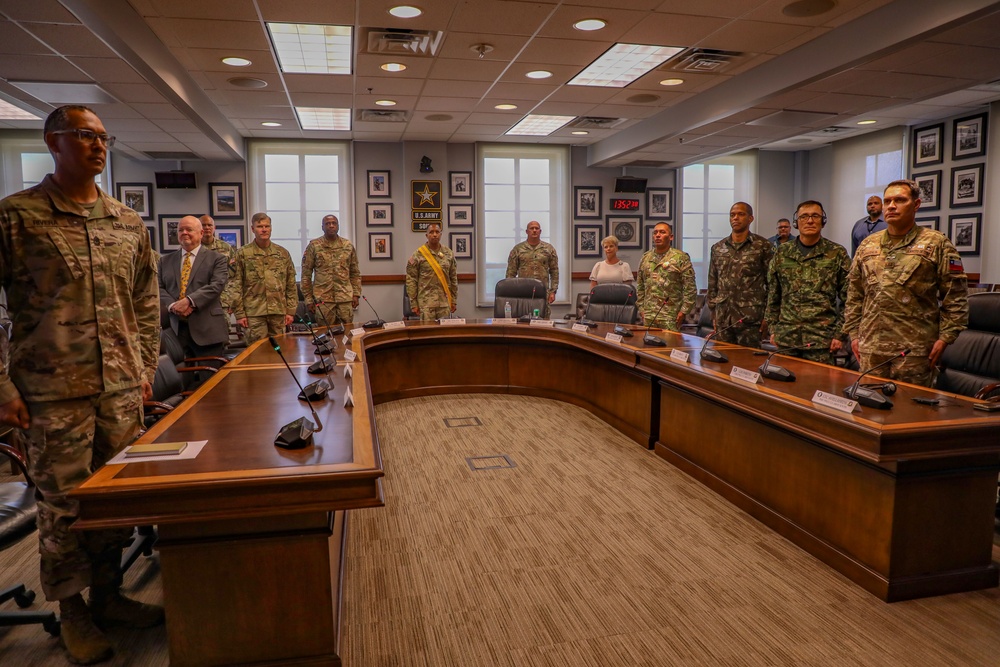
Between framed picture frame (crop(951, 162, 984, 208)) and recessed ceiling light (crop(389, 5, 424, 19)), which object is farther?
framed picture frame (crop(951, 162, 984, 208))

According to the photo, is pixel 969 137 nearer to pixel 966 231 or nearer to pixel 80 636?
pixel 966 231

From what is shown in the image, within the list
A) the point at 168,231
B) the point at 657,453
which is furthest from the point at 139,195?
the point at 657,453

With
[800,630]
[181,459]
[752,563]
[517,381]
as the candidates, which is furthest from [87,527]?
[517,381]

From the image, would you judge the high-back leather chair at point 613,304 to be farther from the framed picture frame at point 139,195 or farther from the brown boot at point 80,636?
the framed picture frame at point 139,195

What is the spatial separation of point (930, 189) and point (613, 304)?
468 cm

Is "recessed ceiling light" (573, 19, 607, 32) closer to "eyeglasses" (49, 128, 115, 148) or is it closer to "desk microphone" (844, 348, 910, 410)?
"desk microphone" (844, 348, 910, 410)

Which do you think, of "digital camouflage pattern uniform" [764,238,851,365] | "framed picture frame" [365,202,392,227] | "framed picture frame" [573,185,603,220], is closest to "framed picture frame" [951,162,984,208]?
"framed picture frame" [573,185,603,220]

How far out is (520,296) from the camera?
6543 mm

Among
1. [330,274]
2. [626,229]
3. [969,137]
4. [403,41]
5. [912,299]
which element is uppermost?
[403,41]

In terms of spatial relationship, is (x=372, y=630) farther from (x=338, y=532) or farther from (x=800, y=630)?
(x=800, y=630)

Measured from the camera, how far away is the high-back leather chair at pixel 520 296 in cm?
646

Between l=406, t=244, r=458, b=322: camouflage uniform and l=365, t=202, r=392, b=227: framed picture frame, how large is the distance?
256 cm

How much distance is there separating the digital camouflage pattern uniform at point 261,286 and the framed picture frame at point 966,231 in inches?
281

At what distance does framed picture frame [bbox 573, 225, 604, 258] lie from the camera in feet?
31.9
